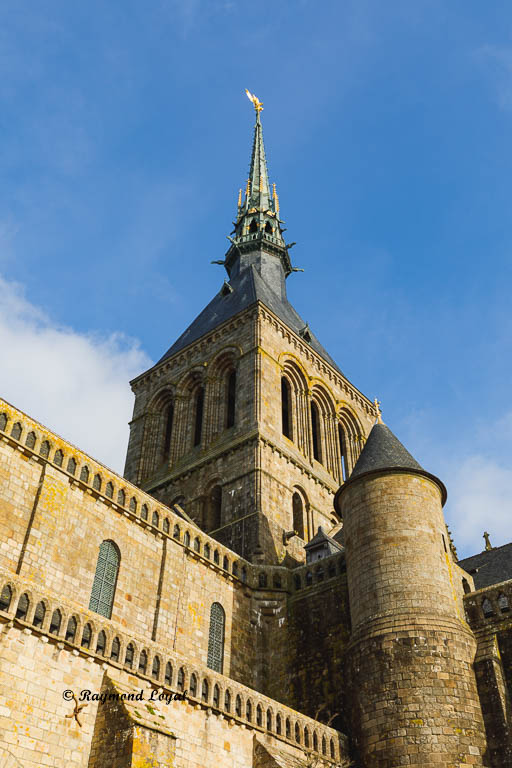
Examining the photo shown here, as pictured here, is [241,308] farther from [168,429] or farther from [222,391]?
[168,429]

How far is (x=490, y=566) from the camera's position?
2408cm

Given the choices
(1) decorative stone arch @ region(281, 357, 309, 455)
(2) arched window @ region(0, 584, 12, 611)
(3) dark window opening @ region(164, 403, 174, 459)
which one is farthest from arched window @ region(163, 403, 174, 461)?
(2) arched window @ region(0, 584, 12, 611)

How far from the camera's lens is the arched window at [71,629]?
13.2 meters

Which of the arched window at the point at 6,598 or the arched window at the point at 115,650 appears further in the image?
the arched window at the point at 115,650

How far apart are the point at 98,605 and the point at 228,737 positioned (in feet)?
14.2

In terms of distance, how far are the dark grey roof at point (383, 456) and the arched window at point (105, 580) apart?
6811mm

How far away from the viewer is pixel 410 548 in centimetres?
1859

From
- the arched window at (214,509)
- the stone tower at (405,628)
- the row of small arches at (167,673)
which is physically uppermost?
the arched window at (214,509)

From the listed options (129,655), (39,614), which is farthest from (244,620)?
(39,614)

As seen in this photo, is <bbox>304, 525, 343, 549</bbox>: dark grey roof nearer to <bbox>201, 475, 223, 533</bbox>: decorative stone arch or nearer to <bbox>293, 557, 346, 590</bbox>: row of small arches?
<bbox>293, 557, 346, 590</bbox>: row of small arches

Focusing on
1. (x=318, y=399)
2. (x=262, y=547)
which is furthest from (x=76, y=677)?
(x=318, y=399)

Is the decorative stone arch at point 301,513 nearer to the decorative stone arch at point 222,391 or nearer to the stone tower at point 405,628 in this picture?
the decorative stone arch at point 222,391

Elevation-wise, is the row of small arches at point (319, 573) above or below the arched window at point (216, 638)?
above

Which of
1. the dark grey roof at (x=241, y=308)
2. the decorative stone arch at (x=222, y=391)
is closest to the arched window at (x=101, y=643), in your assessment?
the decorative stone arch at (x=222, y=391)
